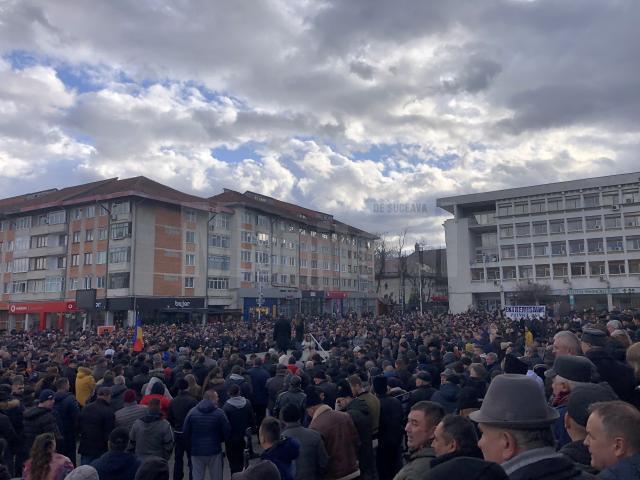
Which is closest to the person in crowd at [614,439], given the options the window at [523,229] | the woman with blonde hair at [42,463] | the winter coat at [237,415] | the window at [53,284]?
the woman with blonde hair at [42,463]

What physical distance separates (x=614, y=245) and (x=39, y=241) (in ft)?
214

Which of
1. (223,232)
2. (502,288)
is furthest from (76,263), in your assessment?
(502,288)

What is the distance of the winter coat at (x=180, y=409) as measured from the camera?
7930 mm

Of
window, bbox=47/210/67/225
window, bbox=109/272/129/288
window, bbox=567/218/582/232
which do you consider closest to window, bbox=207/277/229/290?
window, bbox=109/272/129/288

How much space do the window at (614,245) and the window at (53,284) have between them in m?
61.0

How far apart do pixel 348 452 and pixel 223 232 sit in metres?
54.2

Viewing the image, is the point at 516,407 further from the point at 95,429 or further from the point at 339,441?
the point at 95,429

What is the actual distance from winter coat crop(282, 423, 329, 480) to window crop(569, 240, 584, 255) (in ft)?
204

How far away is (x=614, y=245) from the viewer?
5791cm

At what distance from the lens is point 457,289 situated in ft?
217

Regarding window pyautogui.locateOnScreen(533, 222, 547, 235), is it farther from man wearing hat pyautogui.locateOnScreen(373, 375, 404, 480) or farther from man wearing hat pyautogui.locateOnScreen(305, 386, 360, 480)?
man wearing hat pyautogui.locateOnScreen(305, 386, 360, 480)

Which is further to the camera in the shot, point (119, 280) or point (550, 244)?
point (550, 244)

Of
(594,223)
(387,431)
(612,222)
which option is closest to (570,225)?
(594,223)

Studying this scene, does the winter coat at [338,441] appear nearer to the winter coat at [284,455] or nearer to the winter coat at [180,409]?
the winter coat at [284,455]
